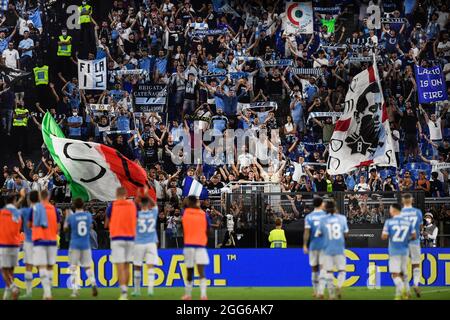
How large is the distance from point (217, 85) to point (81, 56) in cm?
549

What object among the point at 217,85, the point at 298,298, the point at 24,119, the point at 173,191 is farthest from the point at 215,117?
the point at 298,298

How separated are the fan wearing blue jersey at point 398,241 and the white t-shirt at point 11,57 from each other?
20.0 m

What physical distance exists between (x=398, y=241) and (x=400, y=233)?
178 millimetres

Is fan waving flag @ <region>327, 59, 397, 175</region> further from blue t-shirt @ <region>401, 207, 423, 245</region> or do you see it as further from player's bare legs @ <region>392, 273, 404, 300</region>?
player's bare legs @ <region>392, 273, 404, 300</region>

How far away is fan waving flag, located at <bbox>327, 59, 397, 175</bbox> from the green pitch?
669 centimetres

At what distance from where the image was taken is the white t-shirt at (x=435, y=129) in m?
35.8

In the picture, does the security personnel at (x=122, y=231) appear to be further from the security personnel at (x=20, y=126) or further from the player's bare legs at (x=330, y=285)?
the security personnel at (x=20, y=126)

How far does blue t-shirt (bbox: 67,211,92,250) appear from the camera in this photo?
72.8 feet

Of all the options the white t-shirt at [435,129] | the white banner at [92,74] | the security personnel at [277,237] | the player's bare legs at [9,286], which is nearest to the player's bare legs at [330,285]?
the security personnel at [277,237]

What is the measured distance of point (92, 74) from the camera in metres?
37.6

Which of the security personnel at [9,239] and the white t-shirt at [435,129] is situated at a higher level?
the white t-shirt at [435,129]

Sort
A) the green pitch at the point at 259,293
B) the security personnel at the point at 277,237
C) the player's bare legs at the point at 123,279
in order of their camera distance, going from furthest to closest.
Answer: the security personnel at the point at 277,237 < the green pitch at the point at 259,293 < the player's bare legs at the point at 123,279

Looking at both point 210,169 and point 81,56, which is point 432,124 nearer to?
point 210,169
